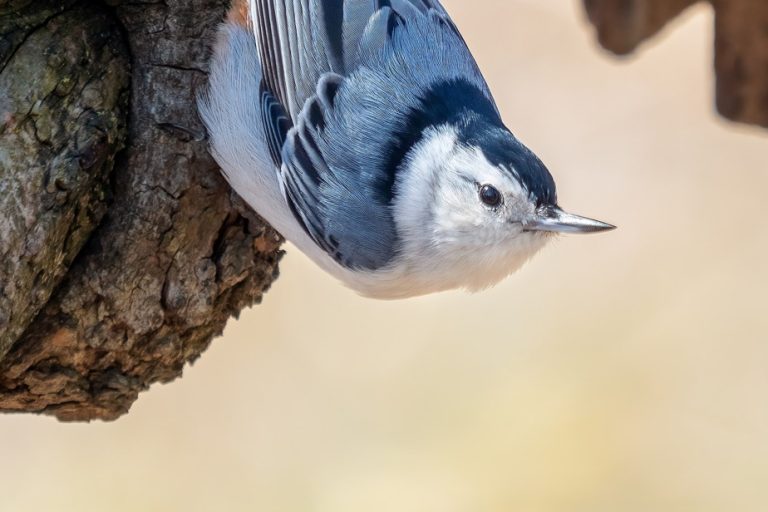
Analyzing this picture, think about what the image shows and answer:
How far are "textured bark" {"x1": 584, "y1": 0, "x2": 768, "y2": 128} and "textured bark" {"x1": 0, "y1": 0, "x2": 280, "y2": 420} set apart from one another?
123 centimetres

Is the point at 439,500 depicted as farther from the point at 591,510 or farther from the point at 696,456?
the point at 696,456

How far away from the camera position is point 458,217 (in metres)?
1.95

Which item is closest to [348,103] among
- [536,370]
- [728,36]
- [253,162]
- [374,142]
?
[374,142]

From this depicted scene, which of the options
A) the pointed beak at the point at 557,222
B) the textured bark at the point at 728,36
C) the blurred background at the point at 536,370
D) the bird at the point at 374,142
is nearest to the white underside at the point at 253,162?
the bird at the point at 374,142

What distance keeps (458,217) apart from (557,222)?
18 centimetres

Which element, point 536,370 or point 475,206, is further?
point 536,370

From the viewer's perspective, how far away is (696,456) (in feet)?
11.8

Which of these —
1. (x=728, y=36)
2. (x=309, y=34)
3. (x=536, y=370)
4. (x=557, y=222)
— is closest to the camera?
(x=557, y=222)

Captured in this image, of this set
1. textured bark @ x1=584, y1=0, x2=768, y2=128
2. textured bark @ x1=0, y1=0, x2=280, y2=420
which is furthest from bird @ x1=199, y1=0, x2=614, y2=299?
textured bark @ x1=584, y1=0, x2=768, y2=128

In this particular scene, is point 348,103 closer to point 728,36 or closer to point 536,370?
point 728,36

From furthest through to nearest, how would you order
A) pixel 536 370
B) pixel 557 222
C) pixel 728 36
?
pixel 536 370
pixel 728 36
pixel 557 222

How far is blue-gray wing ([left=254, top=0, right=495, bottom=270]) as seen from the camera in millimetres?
1957

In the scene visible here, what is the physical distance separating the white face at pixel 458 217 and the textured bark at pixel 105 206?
1.18 ft

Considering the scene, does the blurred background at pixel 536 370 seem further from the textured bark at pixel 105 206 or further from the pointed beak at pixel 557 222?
the pointed beak at pixel 557 222
